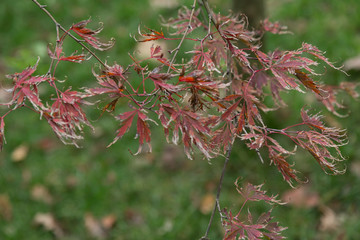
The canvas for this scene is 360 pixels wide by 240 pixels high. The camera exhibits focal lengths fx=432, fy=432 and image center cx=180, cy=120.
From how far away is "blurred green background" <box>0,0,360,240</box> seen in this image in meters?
2.88

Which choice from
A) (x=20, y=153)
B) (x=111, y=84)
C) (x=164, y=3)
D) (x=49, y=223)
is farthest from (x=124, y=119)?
(x=164, y=3)

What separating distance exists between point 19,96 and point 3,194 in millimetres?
2242

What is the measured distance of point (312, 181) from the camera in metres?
3.05

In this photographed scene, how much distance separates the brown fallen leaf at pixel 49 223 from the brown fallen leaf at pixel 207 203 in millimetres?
991

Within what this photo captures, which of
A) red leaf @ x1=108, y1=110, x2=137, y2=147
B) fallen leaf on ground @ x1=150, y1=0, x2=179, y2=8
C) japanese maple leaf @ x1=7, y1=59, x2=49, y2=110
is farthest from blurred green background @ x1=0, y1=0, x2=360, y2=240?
red leaf @ x1=108, y1=110, x2=137, y2=147

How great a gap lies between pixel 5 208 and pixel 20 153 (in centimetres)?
51

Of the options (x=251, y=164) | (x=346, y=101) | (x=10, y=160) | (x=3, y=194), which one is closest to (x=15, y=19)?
(x=10, y=160)

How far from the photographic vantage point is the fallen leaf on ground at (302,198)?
292 centimetres

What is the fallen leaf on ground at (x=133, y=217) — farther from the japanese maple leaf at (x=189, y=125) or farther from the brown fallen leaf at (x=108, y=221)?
the japanese maple leaf at (x=189, y=125)

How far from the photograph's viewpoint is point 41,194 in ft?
10.6

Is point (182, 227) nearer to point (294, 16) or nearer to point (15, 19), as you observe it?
point (294, 16)

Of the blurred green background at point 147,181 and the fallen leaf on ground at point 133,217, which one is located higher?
the blurred green background at point 147,181

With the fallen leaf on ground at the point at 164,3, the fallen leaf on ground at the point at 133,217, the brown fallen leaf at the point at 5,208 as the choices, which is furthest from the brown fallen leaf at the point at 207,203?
the fallen leaf on ground at the point at 164,3

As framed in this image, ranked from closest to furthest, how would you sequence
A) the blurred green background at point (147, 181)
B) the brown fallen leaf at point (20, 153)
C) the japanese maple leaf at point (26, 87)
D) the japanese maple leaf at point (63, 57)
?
the japanese maple leaf at point (26, 87) < the japanese maple leaf at point (63, 57) < the blurred green background at point (147, 181) < the brown fallen leaf at point (20, 153)
